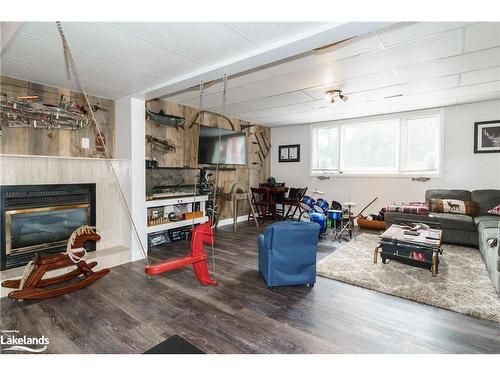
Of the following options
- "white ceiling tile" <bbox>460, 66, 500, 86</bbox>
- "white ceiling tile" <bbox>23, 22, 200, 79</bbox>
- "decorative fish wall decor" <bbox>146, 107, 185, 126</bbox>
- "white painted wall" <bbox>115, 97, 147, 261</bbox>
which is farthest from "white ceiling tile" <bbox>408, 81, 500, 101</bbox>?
"white painted wall" <bbox>115, 97, 147, 261</bbox>

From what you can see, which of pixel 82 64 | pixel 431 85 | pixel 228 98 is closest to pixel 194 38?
pixel 82 64

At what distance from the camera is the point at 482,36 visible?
227 centimetres

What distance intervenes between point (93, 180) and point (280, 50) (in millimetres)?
2732

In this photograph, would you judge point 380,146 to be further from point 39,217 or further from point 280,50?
point 39,217

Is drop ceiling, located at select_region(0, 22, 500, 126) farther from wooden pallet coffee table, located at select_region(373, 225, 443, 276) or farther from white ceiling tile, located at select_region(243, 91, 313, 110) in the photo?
wooden pallet coffee table, located at select_region(373, 225, 443, 276)

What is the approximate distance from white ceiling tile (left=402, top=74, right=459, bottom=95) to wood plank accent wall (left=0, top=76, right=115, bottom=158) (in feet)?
13.8

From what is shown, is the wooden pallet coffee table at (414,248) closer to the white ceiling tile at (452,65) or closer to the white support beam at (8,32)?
the white ceiling tile at (452,65)

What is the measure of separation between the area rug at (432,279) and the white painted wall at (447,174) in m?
1.51

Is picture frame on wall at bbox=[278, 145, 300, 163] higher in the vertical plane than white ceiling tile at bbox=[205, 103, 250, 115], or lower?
lower

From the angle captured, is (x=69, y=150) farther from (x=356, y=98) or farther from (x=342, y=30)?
(x=356, y=98)

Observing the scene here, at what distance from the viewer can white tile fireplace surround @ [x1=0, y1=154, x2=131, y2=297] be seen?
8.56ft

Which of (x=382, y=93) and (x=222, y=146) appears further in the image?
(x=222, y=146)

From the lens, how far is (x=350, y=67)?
292 centimetres
